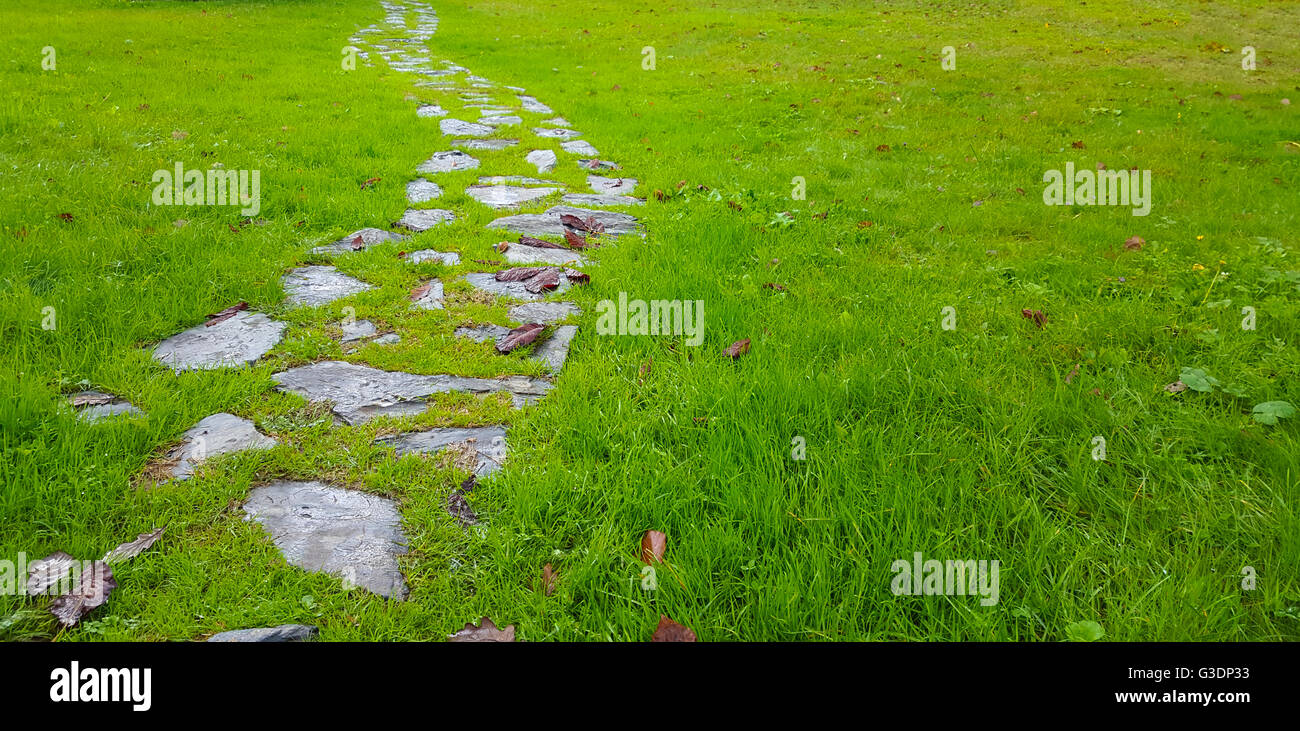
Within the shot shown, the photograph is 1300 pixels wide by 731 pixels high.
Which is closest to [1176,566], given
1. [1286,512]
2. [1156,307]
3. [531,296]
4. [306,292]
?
[1286,512]

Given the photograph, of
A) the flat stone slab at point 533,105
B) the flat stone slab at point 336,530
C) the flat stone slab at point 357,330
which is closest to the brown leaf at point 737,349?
the flat stone slab at point 336,530

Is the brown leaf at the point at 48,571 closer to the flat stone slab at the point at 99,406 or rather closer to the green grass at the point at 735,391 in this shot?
the green grass at the point at 735,391

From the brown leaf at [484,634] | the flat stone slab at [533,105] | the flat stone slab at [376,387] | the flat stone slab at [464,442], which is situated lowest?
the brown leaf at [484,634]

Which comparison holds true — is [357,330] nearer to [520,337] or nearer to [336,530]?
[520,337]

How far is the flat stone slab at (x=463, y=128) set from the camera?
876 cm

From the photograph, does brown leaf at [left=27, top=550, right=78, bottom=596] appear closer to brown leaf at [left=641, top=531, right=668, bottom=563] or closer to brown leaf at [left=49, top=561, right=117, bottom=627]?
brown leaf at [left=49, top=561, right=117, bottom=627]

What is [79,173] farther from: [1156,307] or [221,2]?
[221,2]

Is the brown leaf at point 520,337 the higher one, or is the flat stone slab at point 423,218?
the flat stone slab at point 423,218

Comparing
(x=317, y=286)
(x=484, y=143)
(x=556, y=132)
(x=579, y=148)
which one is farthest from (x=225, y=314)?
(x=556, y=132)

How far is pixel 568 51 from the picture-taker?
1738cm

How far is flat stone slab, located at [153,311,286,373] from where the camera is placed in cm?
328

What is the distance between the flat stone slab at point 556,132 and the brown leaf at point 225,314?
579 centimetres

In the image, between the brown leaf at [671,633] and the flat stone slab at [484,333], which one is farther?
the flat stone slab at [484,333]

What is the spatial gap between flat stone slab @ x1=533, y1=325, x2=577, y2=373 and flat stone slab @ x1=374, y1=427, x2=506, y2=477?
66 cm
